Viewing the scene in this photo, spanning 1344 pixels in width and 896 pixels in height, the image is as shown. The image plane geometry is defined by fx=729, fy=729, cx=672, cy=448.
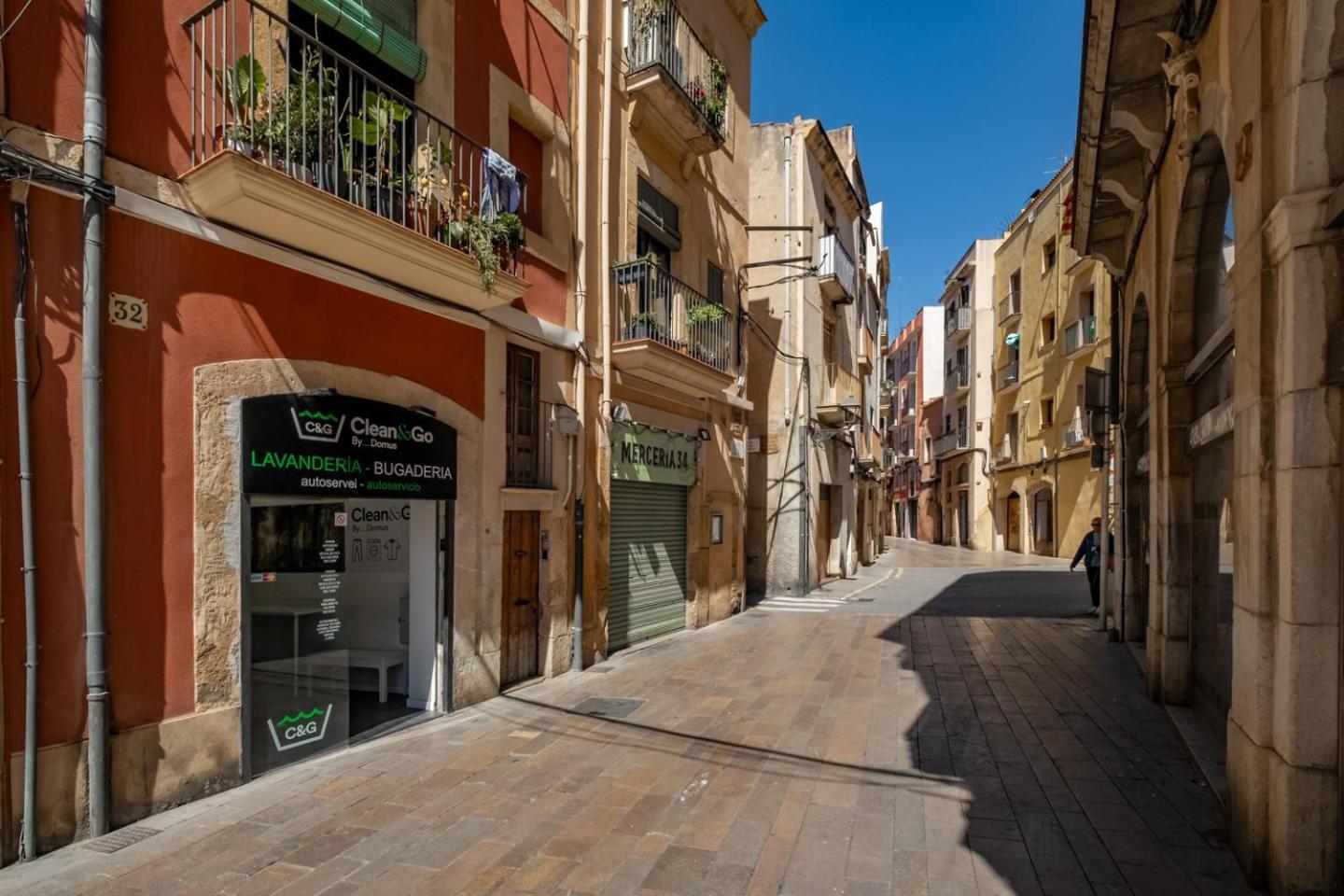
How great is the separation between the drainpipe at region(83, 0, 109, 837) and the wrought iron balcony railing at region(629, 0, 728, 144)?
6754mm

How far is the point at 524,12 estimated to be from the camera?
8.05 m

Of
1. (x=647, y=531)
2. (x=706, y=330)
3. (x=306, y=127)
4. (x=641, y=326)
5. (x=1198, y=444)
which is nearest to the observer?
(x=306, y=127)

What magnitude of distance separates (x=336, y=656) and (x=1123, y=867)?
547cm

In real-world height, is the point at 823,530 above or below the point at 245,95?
below

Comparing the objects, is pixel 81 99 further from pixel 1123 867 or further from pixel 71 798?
pixel 1123 867

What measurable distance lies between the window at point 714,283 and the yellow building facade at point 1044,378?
15947mm

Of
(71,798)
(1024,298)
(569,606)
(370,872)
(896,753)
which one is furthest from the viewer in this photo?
(1024,298)

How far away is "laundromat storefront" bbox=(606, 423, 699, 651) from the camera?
32.2ft

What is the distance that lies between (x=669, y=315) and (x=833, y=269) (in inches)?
365

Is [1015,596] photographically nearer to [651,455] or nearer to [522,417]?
[651,455]

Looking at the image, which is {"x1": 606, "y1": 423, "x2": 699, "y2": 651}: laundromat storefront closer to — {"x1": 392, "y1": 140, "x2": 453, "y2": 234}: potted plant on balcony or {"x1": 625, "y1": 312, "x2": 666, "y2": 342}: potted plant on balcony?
{"x1": 625, "y1": 312, "x2": 666, "y2": 342}: potted plant on balcony

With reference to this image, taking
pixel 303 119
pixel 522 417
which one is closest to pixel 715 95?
pixel 522 417

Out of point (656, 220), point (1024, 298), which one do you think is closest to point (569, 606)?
point (656, 220)

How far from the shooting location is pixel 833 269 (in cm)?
1848
